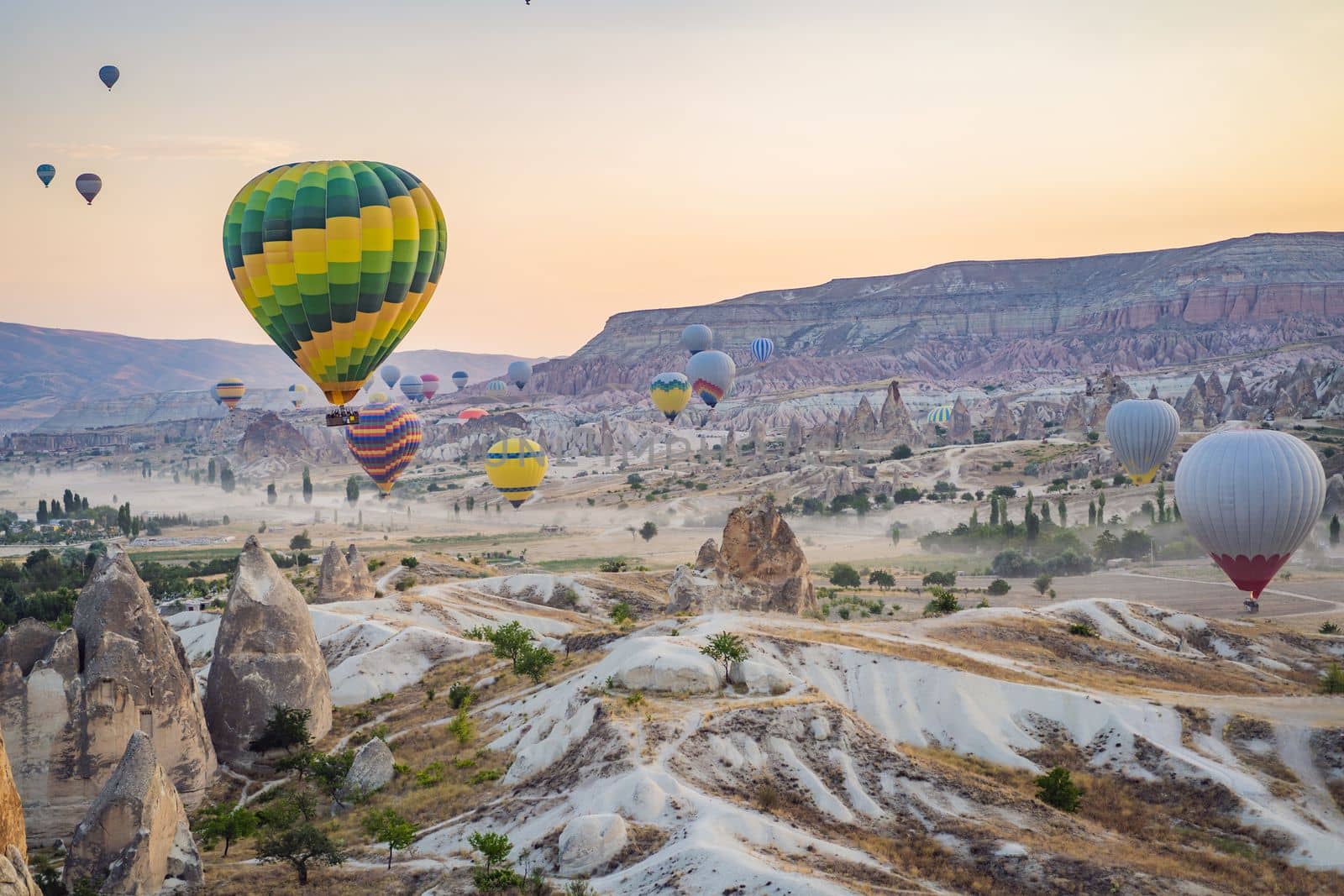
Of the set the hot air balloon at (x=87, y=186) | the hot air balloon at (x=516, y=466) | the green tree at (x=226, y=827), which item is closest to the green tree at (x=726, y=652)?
the green tree at (x=226, y=827)

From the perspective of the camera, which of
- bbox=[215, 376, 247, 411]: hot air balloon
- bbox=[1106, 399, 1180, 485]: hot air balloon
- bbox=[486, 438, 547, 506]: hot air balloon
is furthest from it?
bbox=[215, 376, 247, 411]: hot air balloon

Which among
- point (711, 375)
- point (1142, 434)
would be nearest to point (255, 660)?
point (1142, 434)

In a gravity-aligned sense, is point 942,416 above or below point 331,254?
below

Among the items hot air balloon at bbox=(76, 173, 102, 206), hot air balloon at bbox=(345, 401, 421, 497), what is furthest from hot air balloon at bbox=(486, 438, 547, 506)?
hot air balloon at bbox=(76, 173, 102, 206)

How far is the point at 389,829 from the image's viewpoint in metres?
23.3

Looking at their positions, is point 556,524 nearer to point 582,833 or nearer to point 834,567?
point 834,567

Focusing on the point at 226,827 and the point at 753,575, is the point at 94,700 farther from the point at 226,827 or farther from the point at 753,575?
the point at 753,575

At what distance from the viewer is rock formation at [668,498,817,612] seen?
4234 centimetres

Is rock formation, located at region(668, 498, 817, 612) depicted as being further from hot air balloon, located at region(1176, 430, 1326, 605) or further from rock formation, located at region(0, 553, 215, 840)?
rock formation, located at region(0, 553, 215, 840)

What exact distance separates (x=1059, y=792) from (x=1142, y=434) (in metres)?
57.1

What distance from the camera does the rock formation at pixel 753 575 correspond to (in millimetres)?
42344

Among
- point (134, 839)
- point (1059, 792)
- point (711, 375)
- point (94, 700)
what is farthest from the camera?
point (711, 375)

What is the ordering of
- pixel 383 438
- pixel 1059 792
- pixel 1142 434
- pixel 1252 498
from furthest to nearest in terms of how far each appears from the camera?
pixel 1142 434 → pixel 383 438 → pixel 1252 498 → pixel 1059 792

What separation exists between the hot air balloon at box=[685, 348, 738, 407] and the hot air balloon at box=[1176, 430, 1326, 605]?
265 feet
